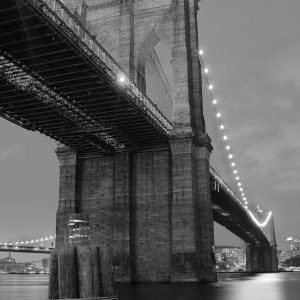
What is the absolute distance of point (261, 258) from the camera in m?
132

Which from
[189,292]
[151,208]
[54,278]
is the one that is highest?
[151,208]

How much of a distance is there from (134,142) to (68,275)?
Answer: 28.8 m

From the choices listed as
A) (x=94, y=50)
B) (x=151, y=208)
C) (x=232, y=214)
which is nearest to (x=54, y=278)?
(x=94, y=50)

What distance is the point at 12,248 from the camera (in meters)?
107

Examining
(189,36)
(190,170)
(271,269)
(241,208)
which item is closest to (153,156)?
(190,170)

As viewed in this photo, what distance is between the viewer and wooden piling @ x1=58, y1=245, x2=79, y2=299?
17.2 m

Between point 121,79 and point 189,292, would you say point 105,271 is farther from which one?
point 121,79

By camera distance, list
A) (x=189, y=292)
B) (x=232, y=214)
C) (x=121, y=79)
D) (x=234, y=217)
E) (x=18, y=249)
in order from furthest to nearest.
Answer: (x=18, y=249) → (x=234, y=217) → (x=232, y=214) → (x=121, y=79) → (x=189, y=292)

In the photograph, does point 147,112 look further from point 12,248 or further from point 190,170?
point 12,248

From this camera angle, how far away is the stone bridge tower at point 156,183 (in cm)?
4369

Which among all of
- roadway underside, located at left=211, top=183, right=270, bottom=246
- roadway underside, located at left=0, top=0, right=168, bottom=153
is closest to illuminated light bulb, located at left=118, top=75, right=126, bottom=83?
roadway underside, located at left=0, top=0, right=168, bottom=153

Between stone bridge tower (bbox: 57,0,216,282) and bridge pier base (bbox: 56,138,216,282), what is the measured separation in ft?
0.26

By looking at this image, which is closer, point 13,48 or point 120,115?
point 13,48

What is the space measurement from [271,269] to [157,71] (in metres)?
80.8
